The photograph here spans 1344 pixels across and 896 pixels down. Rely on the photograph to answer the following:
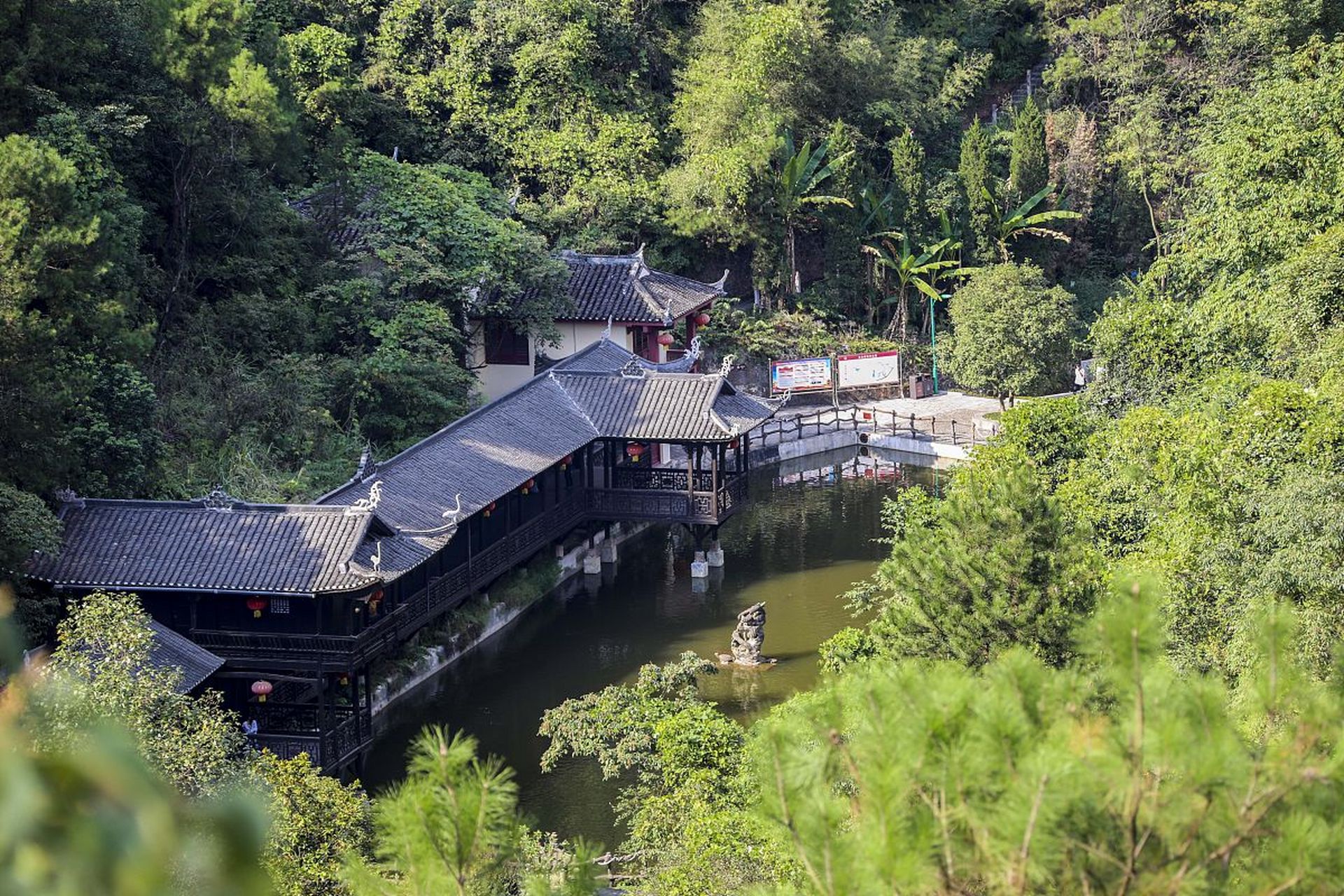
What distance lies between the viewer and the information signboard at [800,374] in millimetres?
35875

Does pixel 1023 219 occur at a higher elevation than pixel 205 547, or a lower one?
higher

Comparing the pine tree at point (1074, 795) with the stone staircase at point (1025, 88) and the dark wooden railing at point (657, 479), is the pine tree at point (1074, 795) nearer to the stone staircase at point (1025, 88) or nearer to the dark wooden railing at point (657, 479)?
the dark wooden railing at point (657, 479)

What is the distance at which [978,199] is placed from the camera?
1547 inches

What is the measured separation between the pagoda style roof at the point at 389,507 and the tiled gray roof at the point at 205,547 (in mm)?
17

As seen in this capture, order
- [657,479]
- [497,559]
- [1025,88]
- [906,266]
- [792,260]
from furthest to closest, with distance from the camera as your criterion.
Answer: [1025,88], [792,260], [906,266], [657,479], [497,559]

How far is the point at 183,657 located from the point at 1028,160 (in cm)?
2912

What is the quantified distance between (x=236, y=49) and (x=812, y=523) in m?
13.4

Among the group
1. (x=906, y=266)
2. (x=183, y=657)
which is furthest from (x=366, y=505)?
(x=906, y=266)

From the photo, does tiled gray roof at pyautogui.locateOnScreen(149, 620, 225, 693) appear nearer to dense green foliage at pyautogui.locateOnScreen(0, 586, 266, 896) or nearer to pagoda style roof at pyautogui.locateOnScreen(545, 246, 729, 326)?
dense green foliage at pyautogui.locateOnScreen(0, 586, 266, 896)

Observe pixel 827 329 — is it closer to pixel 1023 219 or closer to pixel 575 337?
pixel 1023 219

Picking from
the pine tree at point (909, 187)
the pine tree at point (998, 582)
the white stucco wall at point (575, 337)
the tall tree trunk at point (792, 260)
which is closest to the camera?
the pine tree at point (998, 582)

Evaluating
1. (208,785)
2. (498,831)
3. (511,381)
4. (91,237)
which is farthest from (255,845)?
(511,381)

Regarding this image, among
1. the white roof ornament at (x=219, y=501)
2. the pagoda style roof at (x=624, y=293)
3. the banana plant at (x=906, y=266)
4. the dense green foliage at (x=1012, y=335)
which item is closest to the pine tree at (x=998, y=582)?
the white roof ornament at (x=219, y=501)

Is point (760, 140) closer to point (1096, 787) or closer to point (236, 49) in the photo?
point (236, 49)
